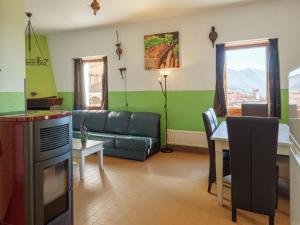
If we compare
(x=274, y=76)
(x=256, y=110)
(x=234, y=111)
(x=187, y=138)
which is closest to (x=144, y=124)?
(x=187, y=138)

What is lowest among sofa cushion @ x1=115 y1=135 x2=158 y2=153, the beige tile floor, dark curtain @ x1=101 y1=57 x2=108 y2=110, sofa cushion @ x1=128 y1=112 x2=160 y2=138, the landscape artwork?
the beige tile floor

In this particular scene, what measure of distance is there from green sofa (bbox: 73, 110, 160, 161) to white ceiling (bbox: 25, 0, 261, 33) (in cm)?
193

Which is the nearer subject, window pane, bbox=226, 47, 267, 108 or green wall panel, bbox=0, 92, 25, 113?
green wall panel, bbox=0, 92, 25, 113

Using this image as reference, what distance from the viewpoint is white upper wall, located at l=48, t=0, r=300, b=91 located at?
402cm

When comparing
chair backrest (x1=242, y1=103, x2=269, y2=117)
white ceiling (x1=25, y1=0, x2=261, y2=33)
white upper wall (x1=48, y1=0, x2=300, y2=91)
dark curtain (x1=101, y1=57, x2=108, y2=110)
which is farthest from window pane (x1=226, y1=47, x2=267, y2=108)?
dark curtain (x1=101, y1=57, x2=108, y2=110)

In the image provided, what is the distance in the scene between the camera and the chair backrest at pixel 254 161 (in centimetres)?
208

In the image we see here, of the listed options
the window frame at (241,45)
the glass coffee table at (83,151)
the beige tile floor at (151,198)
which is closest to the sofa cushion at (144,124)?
the beige tile floor at (151,198)

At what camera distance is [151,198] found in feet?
9.26

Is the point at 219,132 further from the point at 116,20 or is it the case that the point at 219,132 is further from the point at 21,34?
the point at 116,20

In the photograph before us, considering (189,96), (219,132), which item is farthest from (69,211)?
(189,96)

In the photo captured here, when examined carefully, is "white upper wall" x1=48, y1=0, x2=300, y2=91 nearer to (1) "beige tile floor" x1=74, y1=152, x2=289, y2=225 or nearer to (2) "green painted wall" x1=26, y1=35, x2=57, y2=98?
(2) "green painted wall" x1=26, y1=35, x2=57, y2=98

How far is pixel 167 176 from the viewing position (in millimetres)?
3539

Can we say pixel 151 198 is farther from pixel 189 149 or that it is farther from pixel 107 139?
pixel 189 149

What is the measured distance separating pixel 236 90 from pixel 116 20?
2.78m
